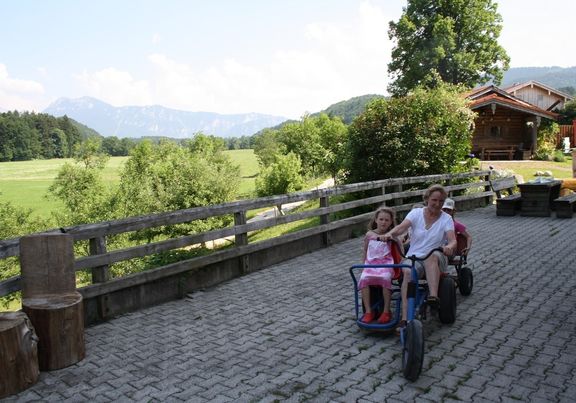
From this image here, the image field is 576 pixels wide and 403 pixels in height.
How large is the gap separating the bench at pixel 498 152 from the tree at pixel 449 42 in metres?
9.51

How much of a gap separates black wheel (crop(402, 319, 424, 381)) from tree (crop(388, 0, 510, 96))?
38503mm

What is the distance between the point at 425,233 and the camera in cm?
535

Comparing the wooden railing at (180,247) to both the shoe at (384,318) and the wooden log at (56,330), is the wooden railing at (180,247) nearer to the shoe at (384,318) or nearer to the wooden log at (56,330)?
the wooden log at (56,330)

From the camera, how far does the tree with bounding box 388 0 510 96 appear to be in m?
40.2

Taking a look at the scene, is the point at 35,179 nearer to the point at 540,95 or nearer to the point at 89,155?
the point at 89,155

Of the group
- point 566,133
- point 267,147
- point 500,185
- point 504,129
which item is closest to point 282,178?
point 504,129

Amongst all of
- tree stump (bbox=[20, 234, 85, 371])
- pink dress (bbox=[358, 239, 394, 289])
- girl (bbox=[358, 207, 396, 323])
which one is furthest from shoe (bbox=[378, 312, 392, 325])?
tree stump (bbox=[20, 234, 85, 371])

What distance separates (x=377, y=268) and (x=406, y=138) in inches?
367

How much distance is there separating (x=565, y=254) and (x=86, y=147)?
52.4m

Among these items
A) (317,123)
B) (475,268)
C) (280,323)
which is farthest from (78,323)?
(317,123)

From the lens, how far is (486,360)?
14.1 ft

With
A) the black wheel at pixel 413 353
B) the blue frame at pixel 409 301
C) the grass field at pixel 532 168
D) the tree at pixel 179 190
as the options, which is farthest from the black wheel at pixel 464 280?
the tree at pixel 179 190

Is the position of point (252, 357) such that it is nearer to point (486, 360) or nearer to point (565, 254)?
point (486, 360)

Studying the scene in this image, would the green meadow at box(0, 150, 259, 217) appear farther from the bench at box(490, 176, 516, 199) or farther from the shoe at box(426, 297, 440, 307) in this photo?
the shoe at box(426, 297, 440, 307)
